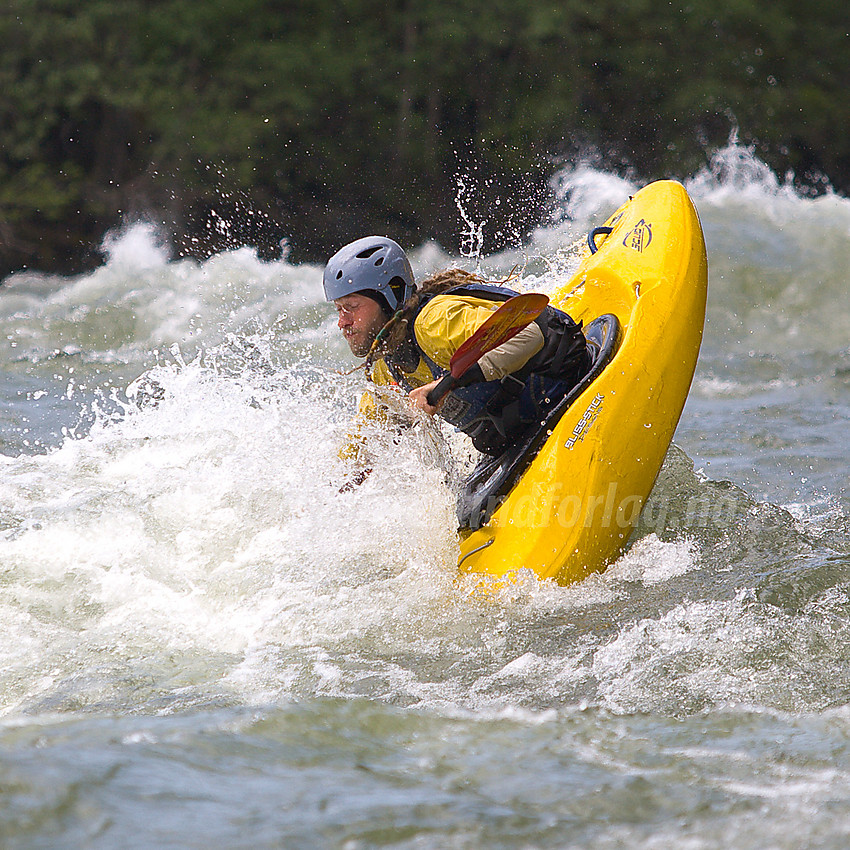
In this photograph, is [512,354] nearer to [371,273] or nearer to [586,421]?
[586,421]

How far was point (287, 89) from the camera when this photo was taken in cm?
1446

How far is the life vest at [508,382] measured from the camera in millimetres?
3430

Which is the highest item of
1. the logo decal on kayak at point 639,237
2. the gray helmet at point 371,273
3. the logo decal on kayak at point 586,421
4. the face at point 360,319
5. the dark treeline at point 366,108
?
the dark treeline at point 366,108

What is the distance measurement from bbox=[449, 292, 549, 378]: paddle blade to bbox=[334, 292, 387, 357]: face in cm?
38

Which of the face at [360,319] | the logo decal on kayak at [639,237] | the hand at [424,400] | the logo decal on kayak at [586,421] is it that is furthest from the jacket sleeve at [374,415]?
the logo decal on kayak at [639,237]

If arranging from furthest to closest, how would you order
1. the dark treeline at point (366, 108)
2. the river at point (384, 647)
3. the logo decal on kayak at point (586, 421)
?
the dark treeline at point (366, 108), the logo decal on kayak at point (586, 421), the river at point (384, 647)

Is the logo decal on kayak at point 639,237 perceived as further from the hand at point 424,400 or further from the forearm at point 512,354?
the hand at point 424,400

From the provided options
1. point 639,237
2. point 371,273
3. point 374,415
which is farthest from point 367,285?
point 639,237

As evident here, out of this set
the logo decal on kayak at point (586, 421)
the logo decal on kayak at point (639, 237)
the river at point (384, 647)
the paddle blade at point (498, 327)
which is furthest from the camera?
the logo decal on kayak at point (639, 237)

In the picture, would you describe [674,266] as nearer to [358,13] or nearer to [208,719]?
[208,719]

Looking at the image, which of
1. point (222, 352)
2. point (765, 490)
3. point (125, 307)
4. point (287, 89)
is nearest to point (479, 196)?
point (287, 89)

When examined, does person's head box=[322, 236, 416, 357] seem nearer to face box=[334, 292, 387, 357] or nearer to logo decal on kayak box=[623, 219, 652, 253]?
face box=[334, 292, 387, 357]

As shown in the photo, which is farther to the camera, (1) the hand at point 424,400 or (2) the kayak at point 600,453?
(2) the kayak at point 600,453

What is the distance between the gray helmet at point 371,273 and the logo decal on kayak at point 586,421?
2.50 ft
